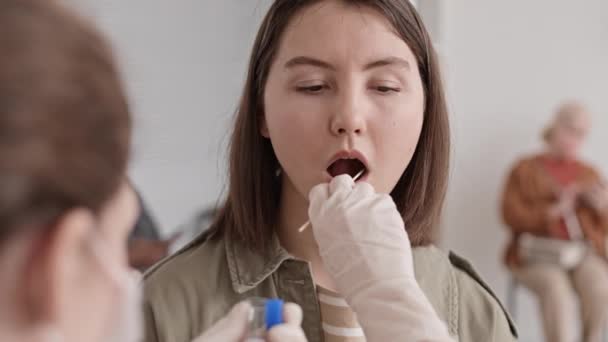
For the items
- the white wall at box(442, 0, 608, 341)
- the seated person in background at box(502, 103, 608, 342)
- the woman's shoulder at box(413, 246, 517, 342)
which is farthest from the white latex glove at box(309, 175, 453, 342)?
the white wall at box(442, 0, 608, 341)

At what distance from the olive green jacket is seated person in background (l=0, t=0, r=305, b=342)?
1.68 feet

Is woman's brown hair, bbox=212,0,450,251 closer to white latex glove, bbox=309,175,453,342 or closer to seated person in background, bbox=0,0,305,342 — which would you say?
white latex glove, bbox=309,175,453,342

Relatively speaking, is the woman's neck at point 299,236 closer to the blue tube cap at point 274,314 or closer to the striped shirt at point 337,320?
the striped shirt at point 337,320

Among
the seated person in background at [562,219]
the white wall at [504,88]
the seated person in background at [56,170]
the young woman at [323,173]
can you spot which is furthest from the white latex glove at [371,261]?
the white wall at [504,88]

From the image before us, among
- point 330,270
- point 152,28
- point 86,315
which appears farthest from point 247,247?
point 152,28

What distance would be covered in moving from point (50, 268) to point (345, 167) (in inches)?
25.5

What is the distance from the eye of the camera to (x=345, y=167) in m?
1.03

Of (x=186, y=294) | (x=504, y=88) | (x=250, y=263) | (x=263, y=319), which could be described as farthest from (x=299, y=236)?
(x=504, y=88)

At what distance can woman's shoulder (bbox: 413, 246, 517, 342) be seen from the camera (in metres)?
1.07

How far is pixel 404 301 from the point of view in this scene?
79cm

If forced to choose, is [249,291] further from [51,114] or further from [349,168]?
[51,114]

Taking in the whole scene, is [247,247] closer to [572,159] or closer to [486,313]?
[486,313]

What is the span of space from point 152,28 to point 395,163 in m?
Answer: 1.24

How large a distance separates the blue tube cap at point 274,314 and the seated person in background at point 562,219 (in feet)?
8.79
